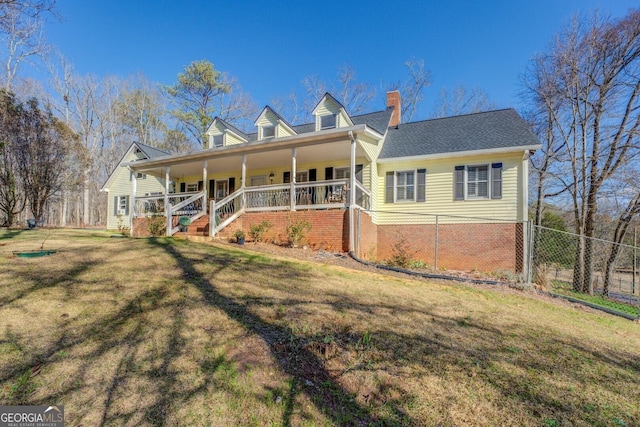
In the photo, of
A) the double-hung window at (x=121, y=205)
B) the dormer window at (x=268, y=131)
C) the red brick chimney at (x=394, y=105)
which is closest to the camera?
the dormer window at (x=268, y=131)

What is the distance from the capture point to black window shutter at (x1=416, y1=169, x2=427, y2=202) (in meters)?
12.1

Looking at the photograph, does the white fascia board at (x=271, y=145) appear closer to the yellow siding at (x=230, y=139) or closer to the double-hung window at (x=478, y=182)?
the yellow siding at (x=230, y=139)

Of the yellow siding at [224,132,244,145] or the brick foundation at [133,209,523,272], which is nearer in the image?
the brick foundation at [133,209,523,272]

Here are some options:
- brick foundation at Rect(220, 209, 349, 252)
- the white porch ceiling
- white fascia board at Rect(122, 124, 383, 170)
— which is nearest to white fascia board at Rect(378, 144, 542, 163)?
white fascia board at Rect(122, 124, 383, 170)

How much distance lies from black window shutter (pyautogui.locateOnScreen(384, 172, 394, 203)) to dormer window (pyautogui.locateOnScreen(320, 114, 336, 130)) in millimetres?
3486

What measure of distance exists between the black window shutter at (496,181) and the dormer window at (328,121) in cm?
675

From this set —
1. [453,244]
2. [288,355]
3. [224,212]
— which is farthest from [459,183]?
[288,355]

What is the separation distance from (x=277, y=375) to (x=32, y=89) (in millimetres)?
33446

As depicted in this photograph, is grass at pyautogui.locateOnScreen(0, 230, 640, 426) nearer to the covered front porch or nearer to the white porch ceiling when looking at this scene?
the covered front porch

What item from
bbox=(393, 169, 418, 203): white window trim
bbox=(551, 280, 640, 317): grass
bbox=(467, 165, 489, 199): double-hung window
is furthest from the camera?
bbox=(393, 169, 418, 203): white window trim

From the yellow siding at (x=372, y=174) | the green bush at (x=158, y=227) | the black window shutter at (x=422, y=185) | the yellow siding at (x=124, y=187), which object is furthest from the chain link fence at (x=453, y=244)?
the yellow siding at (x=124, y=187)

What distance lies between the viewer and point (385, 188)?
12.8 metres

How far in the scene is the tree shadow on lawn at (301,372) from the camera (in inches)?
94.9

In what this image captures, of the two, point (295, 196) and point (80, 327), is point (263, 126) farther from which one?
point (80, 327)
